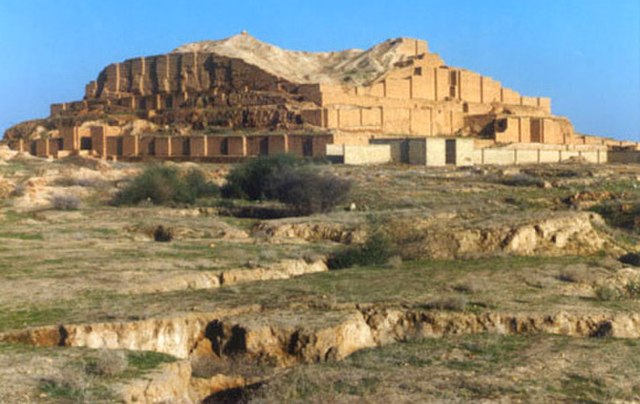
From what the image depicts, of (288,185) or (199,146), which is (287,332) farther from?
(199,146)

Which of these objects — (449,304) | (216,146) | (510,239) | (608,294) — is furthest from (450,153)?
(449,304)

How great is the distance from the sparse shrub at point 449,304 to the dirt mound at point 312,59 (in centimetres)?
4380

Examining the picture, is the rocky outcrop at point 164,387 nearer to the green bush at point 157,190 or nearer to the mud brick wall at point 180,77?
the green bush at point 157,190

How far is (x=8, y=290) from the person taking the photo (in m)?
8.98

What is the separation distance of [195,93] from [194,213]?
36.1 m

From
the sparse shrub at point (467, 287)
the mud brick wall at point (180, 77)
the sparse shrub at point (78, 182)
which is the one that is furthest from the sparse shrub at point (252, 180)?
the mud brick wall at point (180, 77)

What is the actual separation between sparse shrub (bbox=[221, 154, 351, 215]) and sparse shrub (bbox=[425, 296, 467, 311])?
1004cm

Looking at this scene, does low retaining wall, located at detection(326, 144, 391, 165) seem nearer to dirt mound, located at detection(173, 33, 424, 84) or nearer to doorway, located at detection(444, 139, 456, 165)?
doorway, located at detection(444, 139, 456, 165)

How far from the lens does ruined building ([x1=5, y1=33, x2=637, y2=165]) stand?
137 ft

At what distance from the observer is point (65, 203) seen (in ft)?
61.2

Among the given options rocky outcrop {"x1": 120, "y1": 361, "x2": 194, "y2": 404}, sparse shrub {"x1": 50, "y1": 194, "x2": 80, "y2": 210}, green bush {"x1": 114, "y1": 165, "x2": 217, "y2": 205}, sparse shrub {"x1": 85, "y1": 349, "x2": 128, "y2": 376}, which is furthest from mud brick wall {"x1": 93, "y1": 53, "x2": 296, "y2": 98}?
sparse shrub {"x1": 85, "y1": 349, "x2": 128, "y2": 376}

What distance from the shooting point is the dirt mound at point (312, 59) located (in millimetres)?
54875

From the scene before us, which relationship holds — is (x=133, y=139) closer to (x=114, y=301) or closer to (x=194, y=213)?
(x=194, y=213)

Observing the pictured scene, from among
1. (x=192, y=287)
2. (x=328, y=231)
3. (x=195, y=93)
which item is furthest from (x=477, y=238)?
(x=195, y=93)
